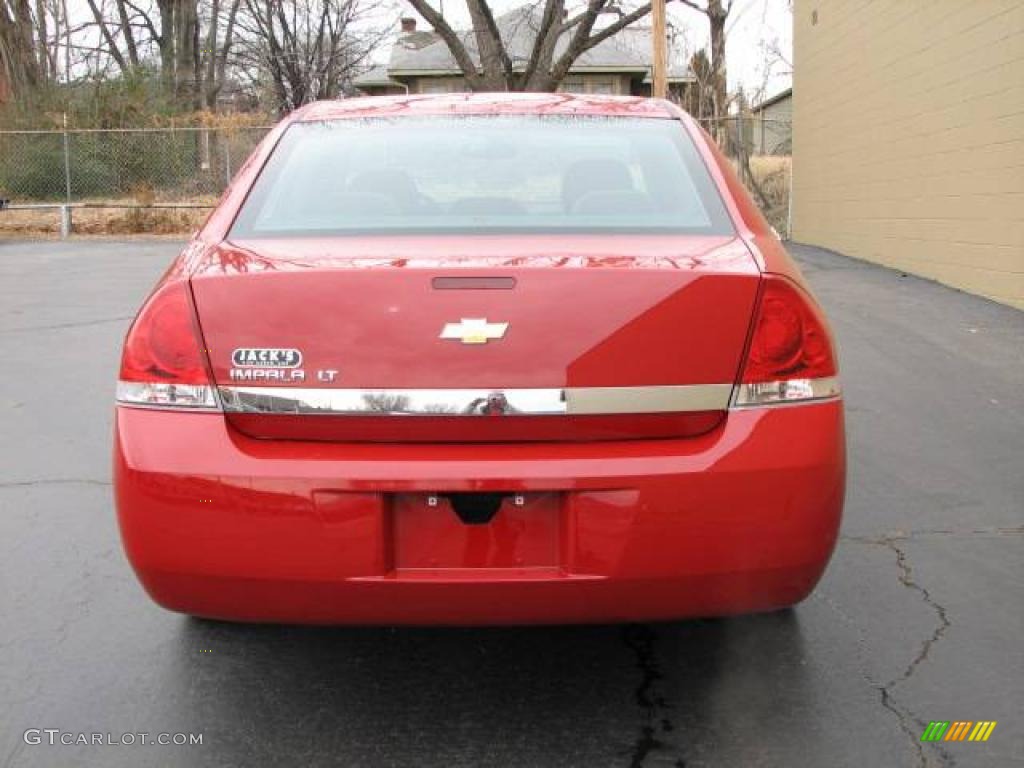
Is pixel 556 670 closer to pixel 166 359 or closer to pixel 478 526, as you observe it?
pixel 478 526

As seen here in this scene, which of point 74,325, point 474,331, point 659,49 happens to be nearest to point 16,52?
point 659,49

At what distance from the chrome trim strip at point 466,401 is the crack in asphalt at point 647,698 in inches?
34.2

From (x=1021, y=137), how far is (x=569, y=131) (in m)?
7.01

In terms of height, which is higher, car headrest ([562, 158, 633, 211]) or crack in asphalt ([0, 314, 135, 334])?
car headrest ([562, 158, 633, 211])

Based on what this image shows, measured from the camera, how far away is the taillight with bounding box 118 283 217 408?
2.56 meters

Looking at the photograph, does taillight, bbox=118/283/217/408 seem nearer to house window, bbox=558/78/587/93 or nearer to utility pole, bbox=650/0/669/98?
utility pole, bbox=650/0/669/98

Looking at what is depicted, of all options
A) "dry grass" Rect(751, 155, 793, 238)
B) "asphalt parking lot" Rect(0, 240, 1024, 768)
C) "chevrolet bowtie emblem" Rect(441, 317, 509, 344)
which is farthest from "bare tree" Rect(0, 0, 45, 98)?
"chevrolet bowtie emblem" Rect(441, 317, 509, 344)

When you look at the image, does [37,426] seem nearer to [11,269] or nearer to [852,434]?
[852,434]

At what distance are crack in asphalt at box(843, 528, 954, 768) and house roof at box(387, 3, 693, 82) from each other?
3427 cm

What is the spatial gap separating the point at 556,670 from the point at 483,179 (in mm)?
1458

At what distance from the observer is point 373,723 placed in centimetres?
286

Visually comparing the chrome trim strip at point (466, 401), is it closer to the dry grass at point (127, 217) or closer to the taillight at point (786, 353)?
the taillight at point (786, 353)

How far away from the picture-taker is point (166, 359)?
2.59 metres

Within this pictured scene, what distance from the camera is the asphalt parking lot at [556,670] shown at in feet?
8.93
